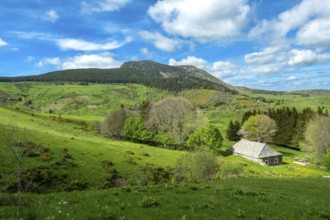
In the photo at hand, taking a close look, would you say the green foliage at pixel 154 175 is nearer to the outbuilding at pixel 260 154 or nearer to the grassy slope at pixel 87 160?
the grassy slope at pixel 87 160

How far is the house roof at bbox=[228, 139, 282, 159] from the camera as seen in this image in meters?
94.4

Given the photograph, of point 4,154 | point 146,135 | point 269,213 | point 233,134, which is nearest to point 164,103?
point 146,135

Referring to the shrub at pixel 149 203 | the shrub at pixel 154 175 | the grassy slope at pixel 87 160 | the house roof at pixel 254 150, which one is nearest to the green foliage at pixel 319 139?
the house roof at pixel 254 150

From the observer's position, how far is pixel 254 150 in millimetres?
97375

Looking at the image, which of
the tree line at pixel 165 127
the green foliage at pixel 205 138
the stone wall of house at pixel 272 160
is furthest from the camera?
the tree line at pixel 165 127

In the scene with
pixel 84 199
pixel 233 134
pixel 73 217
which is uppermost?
pixel 73 217

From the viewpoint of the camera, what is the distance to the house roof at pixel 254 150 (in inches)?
3717

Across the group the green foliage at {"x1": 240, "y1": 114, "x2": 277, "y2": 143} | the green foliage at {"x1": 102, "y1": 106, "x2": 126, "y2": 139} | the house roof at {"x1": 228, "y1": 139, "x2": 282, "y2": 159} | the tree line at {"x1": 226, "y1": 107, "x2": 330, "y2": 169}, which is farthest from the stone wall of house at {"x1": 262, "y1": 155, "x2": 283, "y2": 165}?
the green foliage at {"x1": 102, "y1": 106, "x2": 126, "y2": 139}

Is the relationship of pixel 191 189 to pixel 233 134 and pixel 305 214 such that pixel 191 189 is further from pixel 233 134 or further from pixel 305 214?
pixel 233 134

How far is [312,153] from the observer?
90.0 m

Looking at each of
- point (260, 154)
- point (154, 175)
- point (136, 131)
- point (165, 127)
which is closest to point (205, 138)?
point (260, 154)

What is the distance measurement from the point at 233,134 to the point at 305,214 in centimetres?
13308

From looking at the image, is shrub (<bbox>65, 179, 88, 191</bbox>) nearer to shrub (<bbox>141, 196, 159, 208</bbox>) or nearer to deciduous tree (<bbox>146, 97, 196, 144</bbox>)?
shrub (<bbox>141, 196, 159, 208</bbox>)

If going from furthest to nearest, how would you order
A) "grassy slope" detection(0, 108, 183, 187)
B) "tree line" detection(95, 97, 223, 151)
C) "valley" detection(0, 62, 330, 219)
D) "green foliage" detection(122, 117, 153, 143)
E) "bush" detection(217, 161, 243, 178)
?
"green foliage" detection(122, 117, 153, 143) < "tree line" detection(95, 97, 223, 151) < "bush" detection(217, 161, 243, 178) < "grassy slope" detection(0, 108, 183, 187) < "valley" detection(0, 62, 330, 219)
